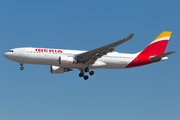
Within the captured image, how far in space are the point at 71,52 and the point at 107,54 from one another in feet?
17.5

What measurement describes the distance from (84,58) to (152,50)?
38.1 ft

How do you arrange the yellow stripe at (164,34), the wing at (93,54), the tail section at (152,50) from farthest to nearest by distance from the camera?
the yellow stripe at (164,34) → the tail section at (152,50) → the wing at (93,54)

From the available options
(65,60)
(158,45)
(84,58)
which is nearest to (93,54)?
(84,58)

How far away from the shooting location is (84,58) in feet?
133

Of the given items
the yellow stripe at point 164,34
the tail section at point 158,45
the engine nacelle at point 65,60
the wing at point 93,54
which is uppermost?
the yellow stripe at point 164,34

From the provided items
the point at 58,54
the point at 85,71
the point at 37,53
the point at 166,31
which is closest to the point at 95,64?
the point at 85,71

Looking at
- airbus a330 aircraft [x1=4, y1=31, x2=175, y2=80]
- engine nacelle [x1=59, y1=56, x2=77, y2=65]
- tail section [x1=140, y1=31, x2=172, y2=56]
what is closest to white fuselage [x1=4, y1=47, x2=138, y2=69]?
airbus a330 aircraft [x1=4, y1=31, x2=175, y2=80]

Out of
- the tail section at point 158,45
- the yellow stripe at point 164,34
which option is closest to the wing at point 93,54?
the tail section at point 158,45

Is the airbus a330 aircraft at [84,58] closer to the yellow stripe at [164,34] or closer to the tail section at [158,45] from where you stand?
the tail section at [158,45]

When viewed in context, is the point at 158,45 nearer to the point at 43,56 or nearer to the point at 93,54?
the point at 93,54

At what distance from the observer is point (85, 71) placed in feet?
139

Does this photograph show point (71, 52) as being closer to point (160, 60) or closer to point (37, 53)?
Answer: point (37, 53)

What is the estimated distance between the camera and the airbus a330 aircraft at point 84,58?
39656mm

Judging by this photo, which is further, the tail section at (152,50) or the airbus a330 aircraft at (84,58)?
the tail section at (152,50)
